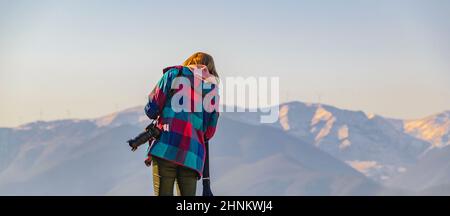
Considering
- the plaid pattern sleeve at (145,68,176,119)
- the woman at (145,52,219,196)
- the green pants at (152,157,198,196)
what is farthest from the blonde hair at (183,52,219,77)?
the green pants at (152,157,198,196)

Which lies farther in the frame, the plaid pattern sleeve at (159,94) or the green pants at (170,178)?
the plaid pattern sleeve at (159,94)

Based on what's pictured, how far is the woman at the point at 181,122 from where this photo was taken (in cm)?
1102

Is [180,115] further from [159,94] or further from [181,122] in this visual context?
[159,94]

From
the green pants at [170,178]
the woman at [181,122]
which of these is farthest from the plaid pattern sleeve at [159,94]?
the green pants at [170,178]

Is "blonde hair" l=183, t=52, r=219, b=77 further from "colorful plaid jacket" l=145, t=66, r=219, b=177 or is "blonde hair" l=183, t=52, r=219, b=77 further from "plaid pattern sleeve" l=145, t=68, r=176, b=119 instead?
"plaid pattern sleeve" l=145, t=68, r=176, b=119

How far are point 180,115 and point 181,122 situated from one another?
7cm

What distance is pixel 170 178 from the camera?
36.1ft

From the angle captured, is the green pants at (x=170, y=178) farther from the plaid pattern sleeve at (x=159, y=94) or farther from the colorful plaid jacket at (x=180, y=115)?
the plaid pattern sleeve at (x=159, y=94)
